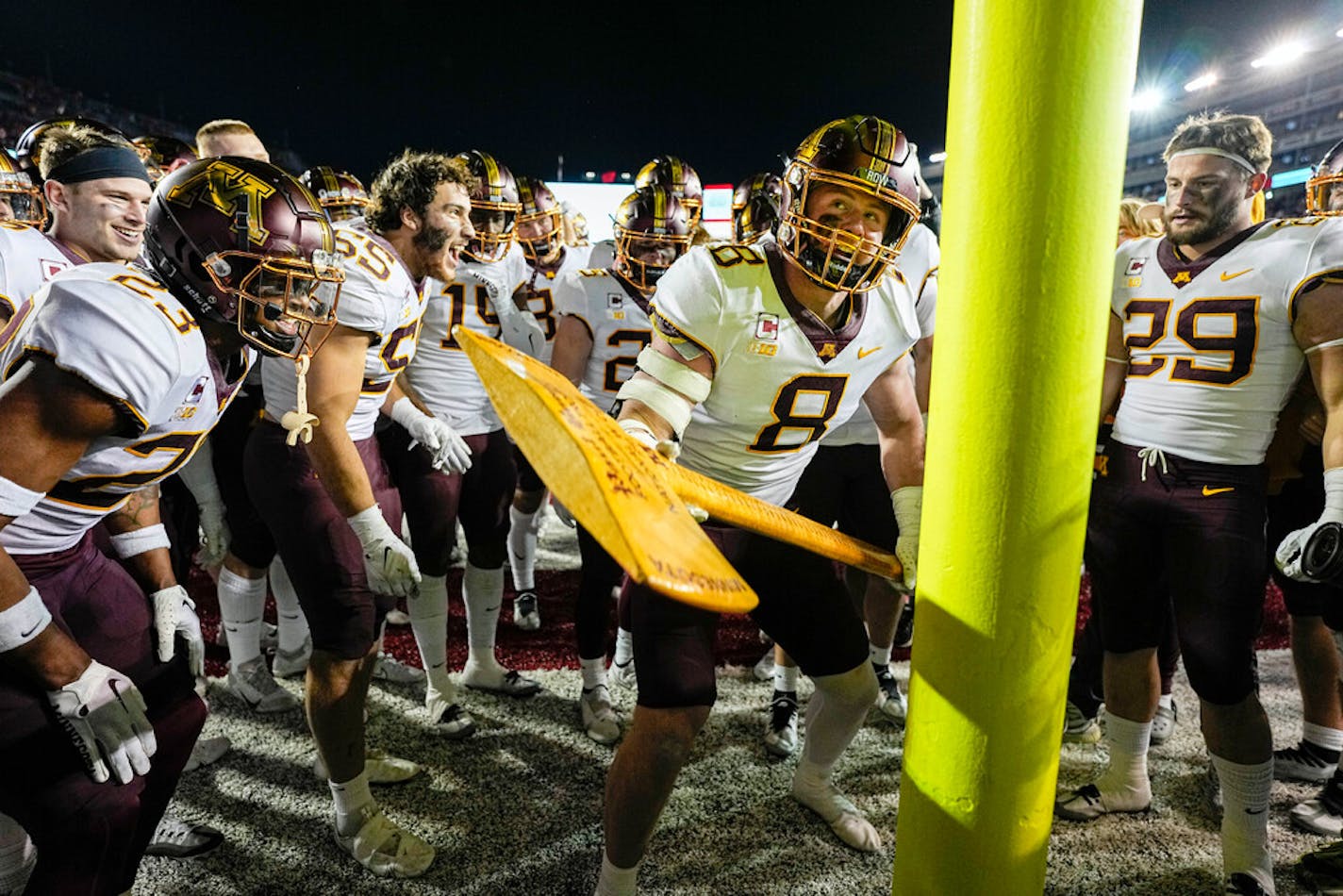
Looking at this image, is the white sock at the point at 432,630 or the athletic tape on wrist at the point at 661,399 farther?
the white sock at the point at 432,630

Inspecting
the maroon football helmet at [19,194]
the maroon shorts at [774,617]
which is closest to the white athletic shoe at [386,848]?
the maroon shorts at [774,617]

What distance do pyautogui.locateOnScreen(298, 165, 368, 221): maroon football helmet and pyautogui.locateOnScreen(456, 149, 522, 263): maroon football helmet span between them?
4.35 feet

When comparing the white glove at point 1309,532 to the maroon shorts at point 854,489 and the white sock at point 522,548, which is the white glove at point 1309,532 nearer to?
→ the maroon shorts at point 854,489

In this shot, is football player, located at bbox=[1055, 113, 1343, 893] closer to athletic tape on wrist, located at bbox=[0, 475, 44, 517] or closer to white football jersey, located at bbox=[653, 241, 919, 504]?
white football jersey, located at bbox=[653, 241, 919, 504]

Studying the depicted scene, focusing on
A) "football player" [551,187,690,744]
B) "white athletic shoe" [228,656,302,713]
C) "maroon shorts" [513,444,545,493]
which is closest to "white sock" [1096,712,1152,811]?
"football player" [551,187,690,744]

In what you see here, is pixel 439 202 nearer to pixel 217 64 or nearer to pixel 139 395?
pixel 139 395

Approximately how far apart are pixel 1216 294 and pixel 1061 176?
5.27ft

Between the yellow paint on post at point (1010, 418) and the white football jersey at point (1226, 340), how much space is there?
4.57 ft

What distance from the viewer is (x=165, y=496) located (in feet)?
10.00

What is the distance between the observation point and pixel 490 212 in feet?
12.2

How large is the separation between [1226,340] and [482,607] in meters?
2.88

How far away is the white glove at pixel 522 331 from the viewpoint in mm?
3586

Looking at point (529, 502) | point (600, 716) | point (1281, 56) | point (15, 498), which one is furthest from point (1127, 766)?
point (1281, 56)

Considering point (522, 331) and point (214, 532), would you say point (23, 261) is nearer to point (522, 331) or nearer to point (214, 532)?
point (214, 532)
